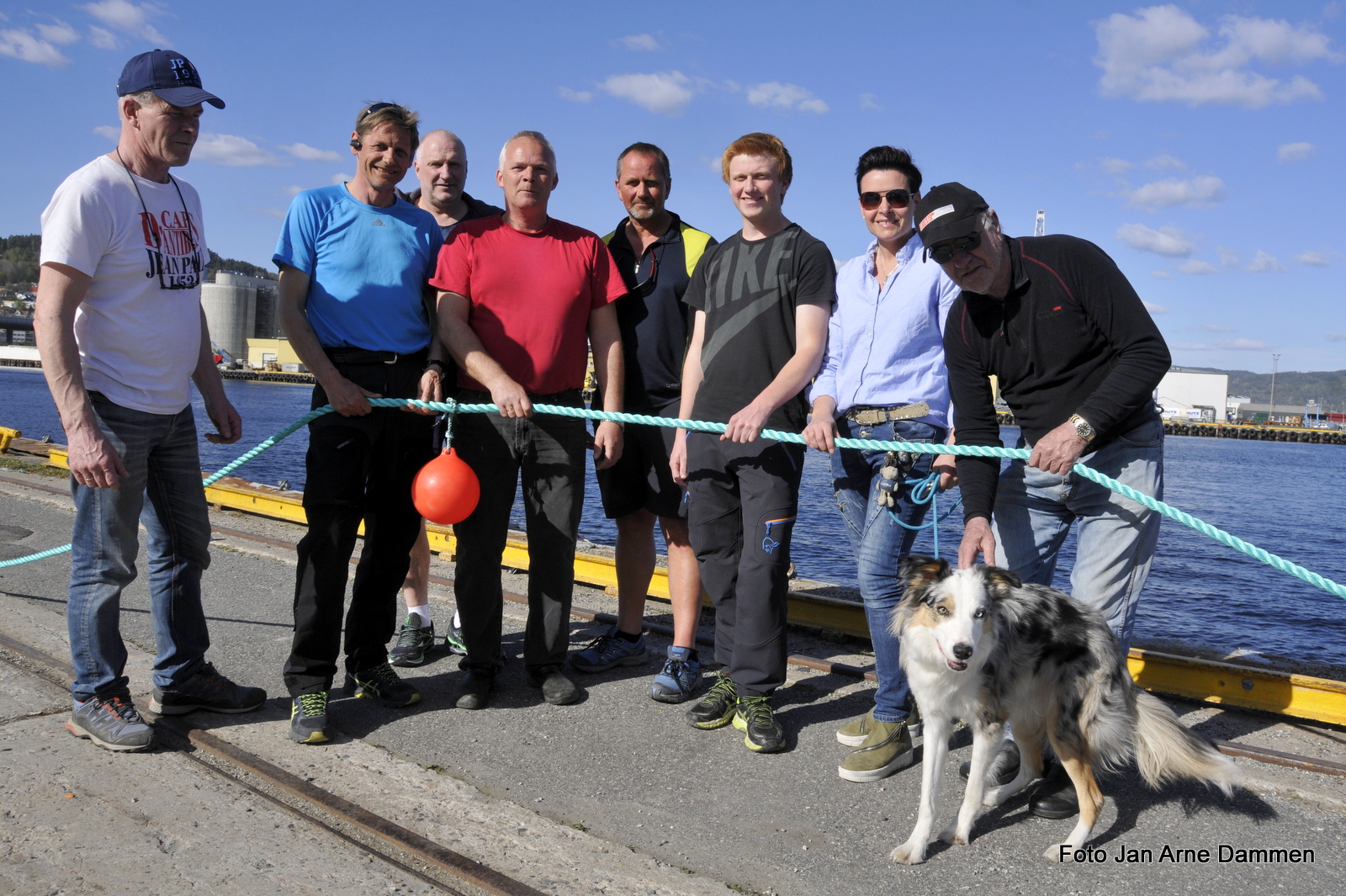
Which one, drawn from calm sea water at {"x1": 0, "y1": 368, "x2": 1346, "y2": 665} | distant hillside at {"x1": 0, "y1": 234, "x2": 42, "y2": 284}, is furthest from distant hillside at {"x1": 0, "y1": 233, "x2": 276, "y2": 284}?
calm sea water at {"x1": 0, "y1": 368, "x2": 1346, "y2": 665}

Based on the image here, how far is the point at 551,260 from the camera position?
4.43m

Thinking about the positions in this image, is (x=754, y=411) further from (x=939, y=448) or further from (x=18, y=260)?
(x=18, y=260)

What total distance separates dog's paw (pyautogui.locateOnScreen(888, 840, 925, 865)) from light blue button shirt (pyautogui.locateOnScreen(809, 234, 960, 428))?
1771 mm

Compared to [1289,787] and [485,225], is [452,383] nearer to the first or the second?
[485,225]

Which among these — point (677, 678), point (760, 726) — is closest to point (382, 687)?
point (677, 678)

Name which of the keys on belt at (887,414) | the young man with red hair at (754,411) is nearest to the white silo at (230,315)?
the young man with red hair at (754,411)

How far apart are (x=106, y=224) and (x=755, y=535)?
2980 mm

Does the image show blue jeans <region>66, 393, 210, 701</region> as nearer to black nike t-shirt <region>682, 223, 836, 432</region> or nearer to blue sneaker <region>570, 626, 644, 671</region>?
blue sneaker <region>570, 626, 644, 671</region>

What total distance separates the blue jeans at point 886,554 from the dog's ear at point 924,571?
55cm

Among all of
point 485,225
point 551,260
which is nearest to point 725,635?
point 551,260

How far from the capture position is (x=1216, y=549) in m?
18.5

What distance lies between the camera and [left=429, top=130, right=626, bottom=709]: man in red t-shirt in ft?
14.3

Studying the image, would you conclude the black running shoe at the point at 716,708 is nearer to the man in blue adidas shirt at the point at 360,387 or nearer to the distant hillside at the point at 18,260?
the man in blue adidas shirt at the point at 360,387

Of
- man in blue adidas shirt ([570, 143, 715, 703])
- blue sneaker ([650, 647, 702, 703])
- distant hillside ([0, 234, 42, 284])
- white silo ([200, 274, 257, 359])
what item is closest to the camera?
blue sneaker ([650, 647, 702, 703])
